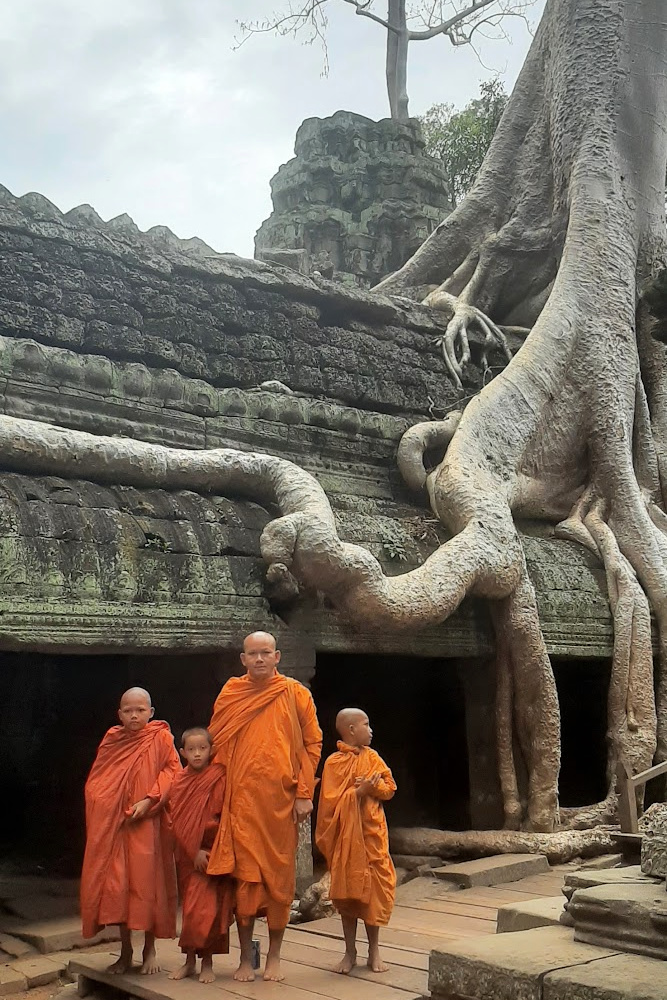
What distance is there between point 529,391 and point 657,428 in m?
1.29

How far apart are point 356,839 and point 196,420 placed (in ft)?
A: 7.97

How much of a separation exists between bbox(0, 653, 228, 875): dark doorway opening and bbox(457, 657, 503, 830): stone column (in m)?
1.62

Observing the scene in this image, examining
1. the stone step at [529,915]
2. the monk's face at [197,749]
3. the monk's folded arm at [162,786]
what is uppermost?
the monk's face at [197,749]

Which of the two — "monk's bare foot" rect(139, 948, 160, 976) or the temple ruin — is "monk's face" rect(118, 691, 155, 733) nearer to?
the temple ruin

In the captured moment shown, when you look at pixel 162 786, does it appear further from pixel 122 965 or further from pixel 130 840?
pixel 122 965

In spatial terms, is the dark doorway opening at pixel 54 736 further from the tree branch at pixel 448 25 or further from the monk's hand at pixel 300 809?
the tree branch at pixel 448 25

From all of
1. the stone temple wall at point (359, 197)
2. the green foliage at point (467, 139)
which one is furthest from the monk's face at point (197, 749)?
the green foliage at point (467, 139)

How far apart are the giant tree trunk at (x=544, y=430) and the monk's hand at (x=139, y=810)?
4.08 ft

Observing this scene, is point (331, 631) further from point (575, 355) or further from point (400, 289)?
point (400, 289)

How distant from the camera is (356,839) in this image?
10.2 ft

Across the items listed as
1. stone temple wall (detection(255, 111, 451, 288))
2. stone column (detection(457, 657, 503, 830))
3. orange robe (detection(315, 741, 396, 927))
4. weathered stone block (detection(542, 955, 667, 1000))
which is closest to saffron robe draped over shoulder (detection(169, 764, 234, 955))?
orange robe (detection(315, 741, 396, 927))

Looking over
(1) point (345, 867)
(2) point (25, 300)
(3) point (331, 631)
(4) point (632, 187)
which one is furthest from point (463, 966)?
(4) point (632, 187)

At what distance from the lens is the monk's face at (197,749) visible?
311cm

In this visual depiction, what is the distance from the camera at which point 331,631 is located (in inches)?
172
